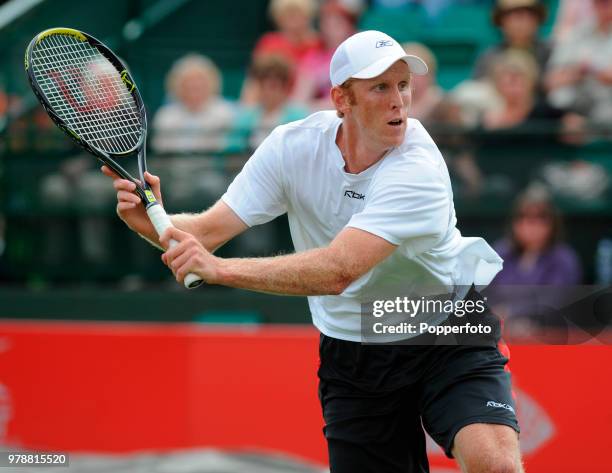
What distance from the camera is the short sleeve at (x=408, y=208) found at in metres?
4.29

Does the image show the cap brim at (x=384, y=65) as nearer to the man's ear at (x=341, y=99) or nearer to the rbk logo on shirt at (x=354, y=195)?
the man's ear at (x=341, y=99)

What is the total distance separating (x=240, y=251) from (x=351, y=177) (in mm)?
3865

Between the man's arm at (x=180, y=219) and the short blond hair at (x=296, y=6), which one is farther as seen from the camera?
the short blond hair at (x=296, y=6)

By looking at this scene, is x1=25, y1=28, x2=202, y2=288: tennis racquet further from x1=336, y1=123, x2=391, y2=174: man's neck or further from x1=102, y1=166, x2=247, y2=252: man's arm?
A: x1=336, y1=123, x2=391, y2=174: man's neck

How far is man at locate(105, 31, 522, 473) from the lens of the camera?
4.26m

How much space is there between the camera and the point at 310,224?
15.9ft

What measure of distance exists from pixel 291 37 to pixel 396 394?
528cm

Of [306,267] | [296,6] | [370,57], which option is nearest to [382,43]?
[370,57]

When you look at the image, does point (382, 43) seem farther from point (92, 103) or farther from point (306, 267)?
point (92, 103)

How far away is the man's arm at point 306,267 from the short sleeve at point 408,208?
2.2 inches

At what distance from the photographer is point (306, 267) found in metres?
4.25

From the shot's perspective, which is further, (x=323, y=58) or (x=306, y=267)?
(x=323, y=58)

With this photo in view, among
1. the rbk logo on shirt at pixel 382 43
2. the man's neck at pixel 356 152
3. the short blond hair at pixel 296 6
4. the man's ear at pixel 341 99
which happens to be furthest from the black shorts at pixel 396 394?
the short blond hair at pixel 296 6

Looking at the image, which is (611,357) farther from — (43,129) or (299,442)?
(43,129)
